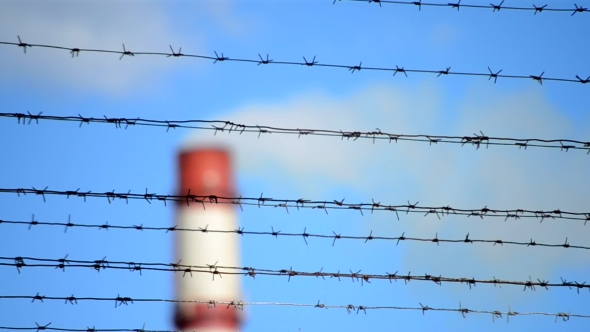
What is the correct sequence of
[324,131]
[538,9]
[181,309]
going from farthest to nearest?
[181,309], [538,9], [324,131]

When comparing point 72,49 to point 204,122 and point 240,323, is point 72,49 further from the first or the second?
point 240,323

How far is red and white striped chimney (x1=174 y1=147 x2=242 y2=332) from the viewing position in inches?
744

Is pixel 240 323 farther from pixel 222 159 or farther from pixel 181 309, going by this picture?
pixel 222 159

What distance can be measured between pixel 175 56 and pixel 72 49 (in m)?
0.82

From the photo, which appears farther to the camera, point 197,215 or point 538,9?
point 197,215

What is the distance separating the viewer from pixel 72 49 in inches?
276

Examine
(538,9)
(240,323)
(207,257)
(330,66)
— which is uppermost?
(538,9)

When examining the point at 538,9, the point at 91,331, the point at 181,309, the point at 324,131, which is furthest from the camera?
the point at 181,309

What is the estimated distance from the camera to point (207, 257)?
1956 centimetres

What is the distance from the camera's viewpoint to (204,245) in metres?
19.5

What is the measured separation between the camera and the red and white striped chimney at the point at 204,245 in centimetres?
1891

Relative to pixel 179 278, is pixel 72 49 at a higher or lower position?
higher


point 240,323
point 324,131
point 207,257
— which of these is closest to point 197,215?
point 207,257

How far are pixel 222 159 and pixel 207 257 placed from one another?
7.20 ft
